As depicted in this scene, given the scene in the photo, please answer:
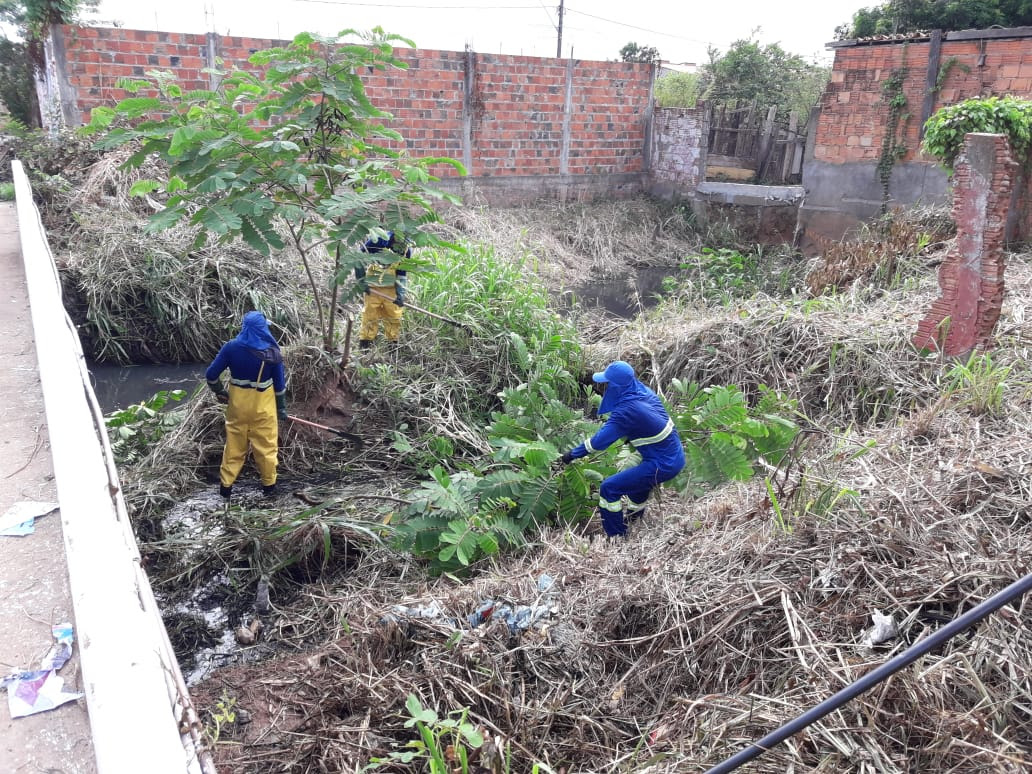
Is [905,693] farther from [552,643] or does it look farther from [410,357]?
[410,357]

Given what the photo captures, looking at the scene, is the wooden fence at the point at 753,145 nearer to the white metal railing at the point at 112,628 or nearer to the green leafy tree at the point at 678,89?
the green leafy tree at the point at 678,89

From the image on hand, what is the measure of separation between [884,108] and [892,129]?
1.19 feet

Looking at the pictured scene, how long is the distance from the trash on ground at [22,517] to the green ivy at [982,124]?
918cm

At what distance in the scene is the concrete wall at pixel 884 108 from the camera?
32.2ft

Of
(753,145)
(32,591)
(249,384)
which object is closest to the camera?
(32,591)

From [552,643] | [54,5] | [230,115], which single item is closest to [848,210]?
[230,115]

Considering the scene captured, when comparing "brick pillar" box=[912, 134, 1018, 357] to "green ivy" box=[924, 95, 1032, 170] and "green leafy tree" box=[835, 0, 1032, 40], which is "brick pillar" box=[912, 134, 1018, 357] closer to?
"green ivy" box=[924, 95, 1032, 170]

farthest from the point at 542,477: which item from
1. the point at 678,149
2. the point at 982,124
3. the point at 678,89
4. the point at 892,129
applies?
the point at 678,89

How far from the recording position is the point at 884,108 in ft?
36.1

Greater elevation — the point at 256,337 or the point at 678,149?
the point at 678,149

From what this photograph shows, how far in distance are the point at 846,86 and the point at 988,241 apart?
6.54 metres

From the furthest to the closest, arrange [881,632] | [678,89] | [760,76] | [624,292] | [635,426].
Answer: [678,89] < [760,76] < [624,292] < [635,426] < [881,632]

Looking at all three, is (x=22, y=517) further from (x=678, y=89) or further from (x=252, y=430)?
(x=678, y=89)

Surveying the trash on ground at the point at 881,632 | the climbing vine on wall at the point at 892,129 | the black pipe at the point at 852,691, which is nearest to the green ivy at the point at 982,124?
the climbing vine on wall at the point at 892,129
